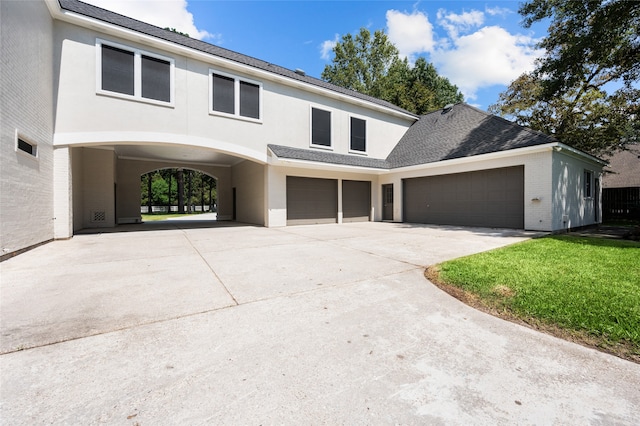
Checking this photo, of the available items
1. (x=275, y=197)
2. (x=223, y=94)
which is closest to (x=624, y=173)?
(x=275, y=197)

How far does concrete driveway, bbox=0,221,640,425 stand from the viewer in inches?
64.6

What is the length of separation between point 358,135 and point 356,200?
3.79 m

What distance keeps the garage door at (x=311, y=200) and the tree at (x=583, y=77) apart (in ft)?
34.8

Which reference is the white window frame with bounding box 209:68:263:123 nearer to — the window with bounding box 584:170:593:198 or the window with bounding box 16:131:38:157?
the window with bounding box 16:131:38:157

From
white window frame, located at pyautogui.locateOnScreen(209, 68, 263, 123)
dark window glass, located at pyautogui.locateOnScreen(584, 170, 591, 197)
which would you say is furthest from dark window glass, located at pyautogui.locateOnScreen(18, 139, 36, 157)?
dark window glass, located at pyautogui.locateOnScreen(584, 170, 591, 197)

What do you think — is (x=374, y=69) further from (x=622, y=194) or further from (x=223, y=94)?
(x=223, y=94)

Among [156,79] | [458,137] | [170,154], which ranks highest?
[156,79]

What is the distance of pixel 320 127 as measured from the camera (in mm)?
13984

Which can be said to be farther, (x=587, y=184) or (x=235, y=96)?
(x=587, y=184)

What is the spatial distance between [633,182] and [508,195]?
15912 mm

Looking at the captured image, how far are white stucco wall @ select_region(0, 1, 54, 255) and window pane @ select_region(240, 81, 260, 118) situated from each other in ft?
19.4

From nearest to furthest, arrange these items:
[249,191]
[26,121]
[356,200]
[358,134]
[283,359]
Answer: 1. [283,359]
2. [26,121]
3. [249,191]
4. [358,134]
5. [356,200]

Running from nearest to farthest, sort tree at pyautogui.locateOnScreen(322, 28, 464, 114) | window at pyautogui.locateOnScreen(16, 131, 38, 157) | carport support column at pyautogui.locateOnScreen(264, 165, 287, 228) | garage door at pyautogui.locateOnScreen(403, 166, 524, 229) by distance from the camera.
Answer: window at pyautogui.locateOnScreen(16, 131, 38, 157)
garage door at pyautogui.locateOnScreen(403, 166, 524, 229)
carport support column at pyautogui.locateOnScreen(264, 165, 287, 228)
tree at pyautogui.locateOnScreen(322, 28, 464, 114)

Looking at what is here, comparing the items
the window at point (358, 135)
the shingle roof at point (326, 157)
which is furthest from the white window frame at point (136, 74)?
the window at point (358, 135)
